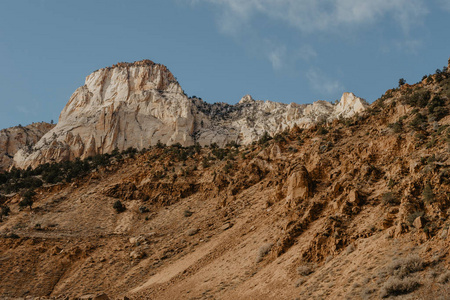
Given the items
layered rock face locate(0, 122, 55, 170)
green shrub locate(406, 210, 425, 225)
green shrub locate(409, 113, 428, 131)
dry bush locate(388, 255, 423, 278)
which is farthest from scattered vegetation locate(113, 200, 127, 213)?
layered rock face locate(0, 122, 55, 170)

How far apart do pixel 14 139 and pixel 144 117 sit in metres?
36.3

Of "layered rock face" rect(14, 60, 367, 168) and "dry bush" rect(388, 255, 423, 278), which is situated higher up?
"layered rock face" rect(14, 60, 367, 168)

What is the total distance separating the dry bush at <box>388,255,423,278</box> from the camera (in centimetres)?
1391

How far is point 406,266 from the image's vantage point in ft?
46.2

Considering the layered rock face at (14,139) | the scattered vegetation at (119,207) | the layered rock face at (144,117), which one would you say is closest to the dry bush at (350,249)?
the scattered vegetation at (119,207)

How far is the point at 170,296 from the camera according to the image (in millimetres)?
24078

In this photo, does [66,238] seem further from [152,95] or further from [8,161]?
[8,161]

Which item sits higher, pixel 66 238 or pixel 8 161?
pixel 8 161

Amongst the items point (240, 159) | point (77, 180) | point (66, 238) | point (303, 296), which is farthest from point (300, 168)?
point (77, 180)

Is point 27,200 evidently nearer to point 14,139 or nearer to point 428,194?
point 428,194

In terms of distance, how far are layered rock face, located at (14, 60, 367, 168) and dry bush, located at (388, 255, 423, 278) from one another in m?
55.1

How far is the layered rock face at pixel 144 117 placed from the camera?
245 ft

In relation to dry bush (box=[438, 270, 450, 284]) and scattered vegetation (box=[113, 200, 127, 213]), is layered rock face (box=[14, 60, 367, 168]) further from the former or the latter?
dry bush (box=[438, 270, 450, 284])

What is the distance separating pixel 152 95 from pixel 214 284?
219 ft
